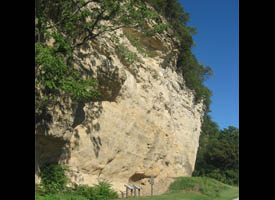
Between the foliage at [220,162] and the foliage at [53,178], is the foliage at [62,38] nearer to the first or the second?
the foliage at [53,178]

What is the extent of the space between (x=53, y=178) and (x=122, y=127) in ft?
17.1

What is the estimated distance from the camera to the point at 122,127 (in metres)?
14.0

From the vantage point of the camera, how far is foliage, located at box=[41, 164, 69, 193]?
929 centimetres

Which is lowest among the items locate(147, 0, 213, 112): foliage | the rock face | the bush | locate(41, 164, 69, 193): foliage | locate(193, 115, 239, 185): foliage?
locate(193, 115, 239, 185): foliage

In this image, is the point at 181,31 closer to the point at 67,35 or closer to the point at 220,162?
the point at 67,35

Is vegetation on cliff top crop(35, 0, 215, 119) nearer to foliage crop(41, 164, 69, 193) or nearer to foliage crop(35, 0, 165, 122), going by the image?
foliage crop(35, 0, 165, 122)

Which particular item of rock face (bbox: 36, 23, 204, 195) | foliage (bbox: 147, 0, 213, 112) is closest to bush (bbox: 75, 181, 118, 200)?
rock face (bbox: 36, 23, 204, 195)

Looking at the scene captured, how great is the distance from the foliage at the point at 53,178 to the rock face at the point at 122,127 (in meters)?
0.30

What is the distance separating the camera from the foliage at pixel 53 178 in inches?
366

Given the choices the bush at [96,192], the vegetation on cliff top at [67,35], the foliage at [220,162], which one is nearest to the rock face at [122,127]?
the bush at [96,192]

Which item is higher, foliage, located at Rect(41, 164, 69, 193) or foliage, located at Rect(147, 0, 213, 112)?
foliage, located at Rect(147, 0, 213, 112)

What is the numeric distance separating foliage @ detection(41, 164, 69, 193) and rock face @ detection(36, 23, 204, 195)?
30cm

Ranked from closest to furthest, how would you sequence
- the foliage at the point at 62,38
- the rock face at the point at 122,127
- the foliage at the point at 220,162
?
the foliage at the point at 62,38 → the rock face at the point at 122,127 → the foliage at the point at 220,162
